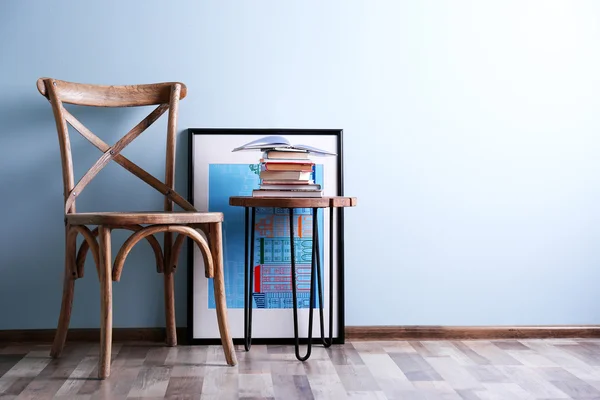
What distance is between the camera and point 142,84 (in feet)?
7.82

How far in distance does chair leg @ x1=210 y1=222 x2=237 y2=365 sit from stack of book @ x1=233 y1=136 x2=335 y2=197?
0.66ft

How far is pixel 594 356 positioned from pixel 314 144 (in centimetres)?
131

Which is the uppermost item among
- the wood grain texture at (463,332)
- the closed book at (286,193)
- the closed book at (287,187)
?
the closed book at (287,187)

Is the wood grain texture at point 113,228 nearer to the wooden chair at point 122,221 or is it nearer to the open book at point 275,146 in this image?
the wooden chair at point 122,221

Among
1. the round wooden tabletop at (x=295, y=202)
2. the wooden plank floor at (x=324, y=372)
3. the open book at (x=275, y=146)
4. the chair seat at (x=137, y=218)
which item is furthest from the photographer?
the open book at (x=275, y=146)

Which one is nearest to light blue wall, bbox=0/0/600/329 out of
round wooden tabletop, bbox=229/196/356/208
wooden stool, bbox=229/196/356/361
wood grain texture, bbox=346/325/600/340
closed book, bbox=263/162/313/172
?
wood grain texture, bbox=346/325/600/340

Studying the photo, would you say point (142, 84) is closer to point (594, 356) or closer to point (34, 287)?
point (34, 287)

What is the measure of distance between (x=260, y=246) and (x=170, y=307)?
419mm

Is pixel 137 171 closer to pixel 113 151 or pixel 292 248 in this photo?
pixel 113 151

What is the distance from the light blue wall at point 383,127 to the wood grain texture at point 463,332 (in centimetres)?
3

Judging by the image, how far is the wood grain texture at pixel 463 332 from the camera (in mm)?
2482

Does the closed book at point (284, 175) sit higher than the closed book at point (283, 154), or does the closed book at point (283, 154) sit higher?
the closed book at point (283, 154)

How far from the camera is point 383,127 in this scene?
2.49 m

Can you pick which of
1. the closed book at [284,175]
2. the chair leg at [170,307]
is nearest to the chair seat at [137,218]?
the closed book at [284,175]
